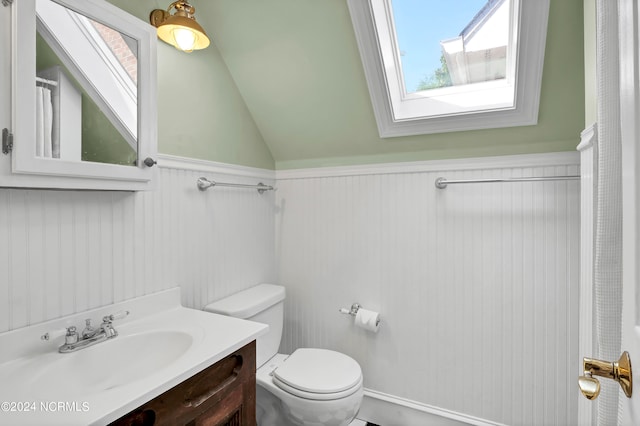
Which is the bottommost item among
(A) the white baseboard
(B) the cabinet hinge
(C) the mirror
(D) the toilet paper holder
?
(A) the white baseboard

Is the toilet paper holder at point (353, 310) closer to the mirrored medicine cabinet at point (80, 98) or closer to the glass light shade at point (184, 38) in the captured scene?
the mirrored medicine cabinet at point (80, 98)

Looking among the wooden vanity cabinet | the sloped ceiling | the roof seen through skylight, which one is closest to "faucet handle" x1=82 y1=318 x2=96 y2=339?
the wooden vanity cabinet

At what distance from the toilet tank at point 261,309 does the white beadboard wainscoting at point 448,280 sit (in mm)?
354

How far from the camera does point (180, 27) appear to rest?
53.2 inches

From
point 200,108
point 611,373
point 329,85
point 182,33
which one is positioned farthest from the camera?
point 329,85

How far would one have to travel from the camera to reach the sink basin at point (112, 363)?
99 centimetres

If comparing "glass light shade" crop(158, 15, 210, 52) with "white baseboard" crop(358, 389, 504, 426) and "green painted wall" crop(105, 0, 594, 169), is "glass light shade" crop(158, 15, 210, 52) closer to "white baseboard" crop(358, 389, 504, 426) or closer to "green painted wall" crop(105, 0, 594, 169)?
"green painted wall" crop(105, 0, 594, 169)

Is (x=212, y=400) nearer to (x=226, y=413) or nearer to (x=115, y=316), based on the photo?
(x=226, y=413)

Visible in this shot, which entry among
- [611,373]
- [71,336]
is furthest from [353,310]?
[611,373]

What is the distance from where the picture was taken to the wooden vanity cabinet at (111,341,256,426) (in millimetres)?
878

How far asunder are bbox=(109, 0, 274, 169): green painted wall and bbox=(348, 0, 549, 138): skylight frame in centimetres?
80

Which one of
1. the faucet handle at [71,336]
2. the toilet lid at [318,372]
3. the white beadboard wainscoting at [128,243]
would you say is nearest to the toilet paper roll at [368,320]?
the toilet lid at [318,372]

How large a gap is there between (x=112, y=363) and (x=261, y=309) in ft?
2.50

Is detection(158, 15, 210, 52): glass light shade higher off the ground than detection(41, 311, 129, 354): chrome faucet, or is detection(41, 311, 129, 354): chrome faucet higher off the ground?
detection(158, 15, 210, 52): glass light shade
